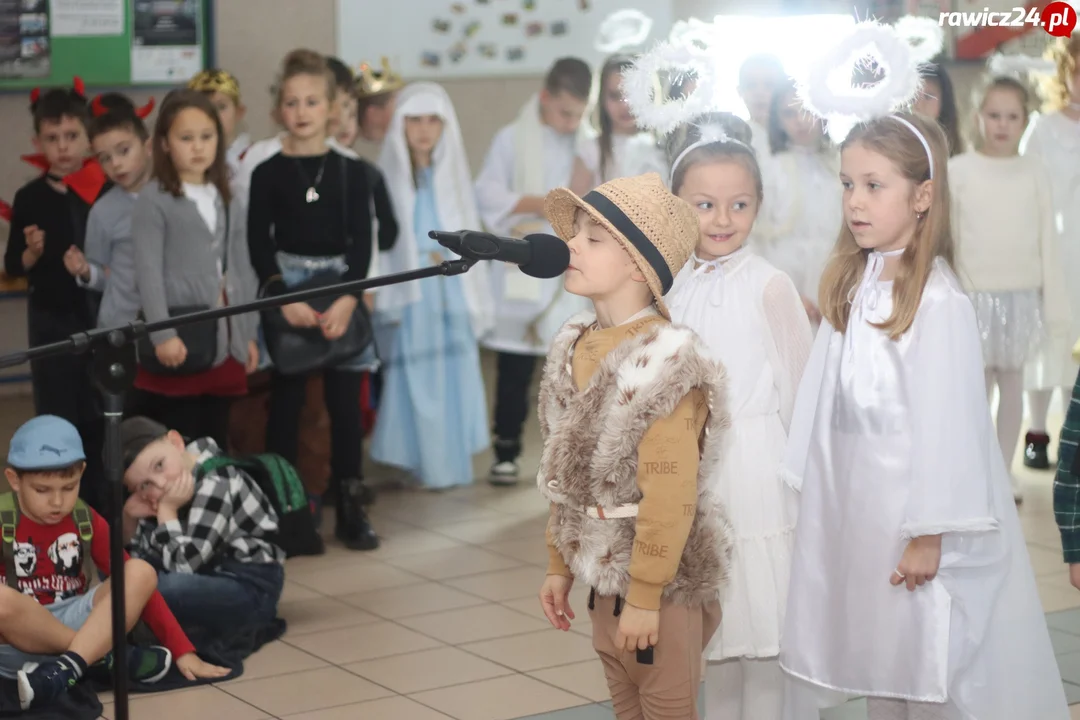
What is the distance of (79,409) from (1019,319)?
324 cm

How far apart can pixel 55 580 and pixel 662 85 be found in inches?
71.9

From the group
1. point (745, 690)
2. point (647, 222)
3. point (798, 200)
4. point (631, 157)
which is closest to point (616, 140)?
point (631, 157)

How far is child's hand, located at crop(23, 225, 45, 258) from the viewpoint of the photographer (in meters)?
4.75

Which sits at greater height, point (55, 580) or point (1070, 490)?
point (1070, 490)

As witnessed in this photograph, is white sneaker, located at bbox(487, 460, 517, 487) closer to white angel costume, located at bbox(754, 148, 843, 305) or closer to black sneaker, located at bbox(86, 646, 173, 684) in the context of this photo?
white angel costume, located at bbox(754, 148, 843, 305)

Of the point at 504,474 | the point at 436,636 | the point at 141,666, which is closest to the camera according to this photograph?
the point at 141,666

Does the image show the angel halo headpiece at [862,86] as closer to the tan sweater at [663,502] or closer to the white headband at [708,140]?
the white headband at [708,140]

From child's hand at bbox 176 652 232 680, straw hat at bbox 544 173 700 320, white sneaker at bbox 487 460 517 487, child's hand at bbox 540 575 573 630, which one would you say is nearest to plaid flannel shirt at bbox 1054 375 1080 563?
straw hat at bbox 544 173 700 320

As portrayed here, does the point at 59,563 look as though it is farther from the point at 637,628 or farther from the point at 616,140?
the point at 616,140

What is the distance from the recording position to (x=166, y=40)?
22.6ft

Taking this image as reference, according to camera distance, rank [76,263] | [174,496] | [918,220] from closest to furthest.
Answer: [918,220], [174,496], [76,263]

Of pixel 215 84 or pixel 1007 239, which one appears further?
pixel 215 84

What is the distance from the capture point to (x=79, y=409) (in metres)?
4.77

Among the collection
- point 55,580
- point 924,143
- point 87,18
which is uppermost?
point 87,18
